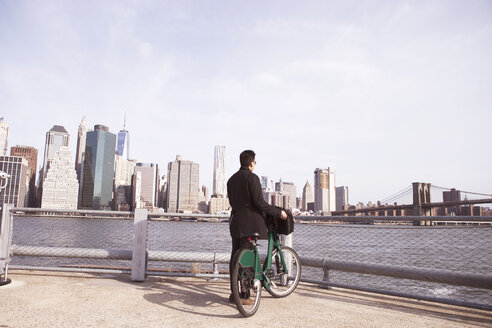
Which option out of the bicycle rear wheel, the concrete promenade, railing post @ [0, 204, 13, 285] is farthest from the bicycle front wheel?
railing post @ [0, 204, 13, 285]

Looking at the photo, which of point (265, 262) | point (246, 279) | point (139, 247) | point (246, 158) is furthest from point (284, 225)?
point (139, 247)

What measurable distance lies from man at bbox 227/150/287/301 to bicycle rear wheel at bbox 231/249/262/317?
17 cm

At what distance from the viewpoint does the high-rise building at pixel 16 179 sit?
14750 centimetres

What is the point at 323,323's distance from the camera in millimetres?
3760

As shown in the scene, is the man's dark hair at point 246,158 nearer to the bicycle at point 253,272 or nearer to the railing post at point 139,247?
the bicycle at point 253,272

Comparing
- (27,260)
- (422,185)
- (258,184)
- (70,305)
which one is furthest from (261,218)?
(422,185)

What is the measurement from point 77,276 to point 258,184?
4148 mm

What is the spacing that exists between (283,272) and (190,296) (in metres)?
1.37

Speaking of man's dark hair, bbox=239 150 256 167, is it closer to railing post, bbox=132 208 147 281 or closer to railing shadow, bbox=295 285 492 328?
railing shadow, bbox=295 285 492 328

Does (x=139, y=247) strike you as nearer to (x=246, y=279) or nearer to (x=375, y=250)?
(x=246, y=279)

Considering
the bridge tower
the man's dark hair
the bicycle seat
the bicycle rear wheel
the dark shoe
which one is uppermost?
the bridge tower

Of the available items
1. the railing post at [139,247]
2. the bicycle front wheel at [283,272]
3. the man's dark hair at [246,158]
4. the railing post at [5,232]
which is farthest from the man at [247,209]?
the railing post at [5,232]

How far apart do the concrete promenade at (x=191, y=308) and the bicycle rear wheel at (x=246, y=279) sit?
148 mm

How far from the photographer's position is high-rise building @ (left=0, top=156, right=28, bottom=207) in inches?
→ 5807
